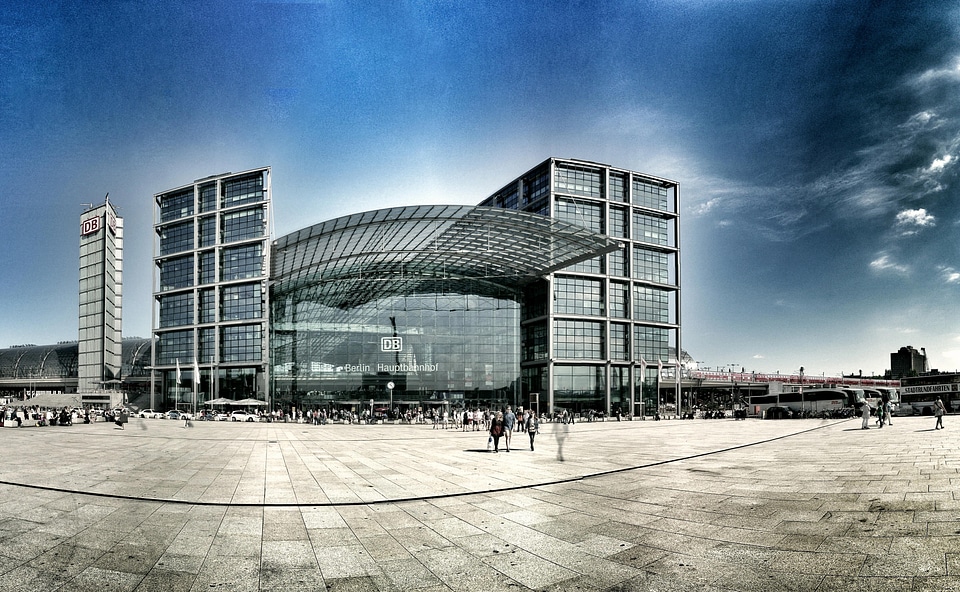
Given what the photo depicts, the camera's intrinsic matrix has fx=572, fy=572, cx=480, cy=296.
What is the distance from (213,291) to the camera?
271ft

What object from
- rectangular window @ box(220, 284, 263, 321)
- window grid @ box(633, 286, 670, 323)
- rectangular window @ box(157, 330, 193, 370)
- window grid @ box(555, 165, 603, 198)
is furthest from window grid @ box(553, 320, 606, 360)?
rectangular window @ box(157, 330, 193, 370)

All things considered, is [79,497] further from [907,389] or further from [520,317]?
[907,389]

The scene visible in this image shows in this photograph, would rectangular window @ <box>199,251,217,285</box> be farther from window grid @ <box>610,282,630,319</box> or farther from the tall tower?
window grid @ <box>610,282,630,319</box>

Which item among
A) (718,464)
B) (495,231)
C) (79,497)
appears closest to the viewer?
(79,497)

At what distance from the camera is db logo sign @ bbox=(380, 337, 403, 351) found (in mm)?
64500

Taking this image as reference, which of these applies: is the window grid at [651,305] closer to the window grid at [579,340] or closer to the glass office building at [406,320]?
the window grid at [579,340]

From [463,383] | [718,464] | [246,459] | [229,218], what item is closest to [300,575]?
[718,464]

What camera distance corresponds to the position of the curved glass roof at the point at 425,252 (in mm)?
53281

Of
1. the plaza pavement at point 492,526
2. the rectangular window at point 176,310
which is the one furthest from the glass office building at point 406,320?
the plaza pavement at point 492,526

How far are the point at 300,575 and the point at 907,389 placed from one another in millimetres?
85608

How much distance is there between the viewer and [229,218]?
272 feet

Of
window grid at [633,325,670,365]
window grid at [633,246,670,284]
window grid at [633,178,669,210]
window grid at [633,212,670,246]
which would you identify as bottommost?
window grid at [633,325,670,365]

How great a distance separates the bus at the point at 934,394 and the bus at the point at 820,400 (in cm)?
568

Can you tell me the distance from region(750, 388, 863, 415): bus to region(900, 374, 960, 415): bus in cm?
568
